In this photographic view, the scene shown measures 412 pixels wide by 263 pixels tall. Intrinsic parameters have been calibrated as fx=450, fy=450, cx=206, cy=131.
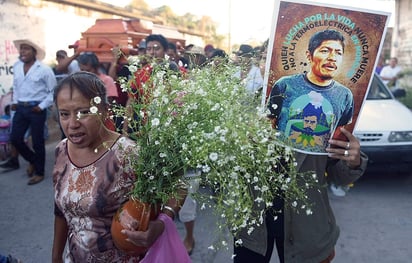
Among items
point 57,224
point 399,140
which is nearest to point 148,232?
point 57,224

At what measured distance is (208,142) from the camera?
1.47 meters

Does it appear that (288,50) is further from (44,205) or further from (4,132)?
(4,132)

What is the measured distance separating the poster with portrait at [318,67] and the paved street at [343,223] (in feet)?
5.90

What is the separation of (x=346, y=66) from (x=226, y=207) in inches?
31.2

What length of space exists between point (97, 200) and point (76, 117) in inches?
13.8

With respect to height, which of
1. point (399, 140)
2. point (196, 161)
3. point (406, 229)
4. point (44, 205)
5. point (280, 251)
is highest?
point (196, 161)

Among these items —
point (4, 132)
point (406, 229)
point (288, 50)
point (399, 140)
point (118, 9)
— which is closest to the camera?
point (288, 50)

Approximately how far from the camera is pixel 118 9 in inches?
614

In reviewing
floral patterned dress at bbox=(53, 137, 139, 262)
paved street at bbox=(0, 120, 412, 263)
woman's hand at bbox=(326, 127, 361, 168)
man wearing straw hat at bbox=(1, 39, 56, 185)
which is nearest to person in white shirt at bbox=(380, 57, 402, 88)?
paved street at bbox=(0, 120, 412, 263)

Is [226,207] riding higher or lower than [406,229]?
higher

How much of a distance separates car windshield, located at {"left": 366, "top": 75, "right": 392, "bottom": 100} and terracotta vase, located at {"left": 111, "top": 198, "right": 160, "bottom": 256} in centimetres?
625

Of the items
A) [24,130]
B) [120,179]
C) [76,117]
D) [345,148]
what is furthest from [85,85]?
[24,130]

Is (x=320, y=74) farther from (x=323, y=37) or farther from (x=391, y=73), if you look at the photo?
(x=391, y=73)

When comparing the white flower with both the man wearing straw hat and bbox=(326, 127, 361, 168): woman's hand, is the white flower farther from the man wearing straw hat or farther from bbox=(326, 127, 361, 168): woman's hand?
the man wearing straw hat
